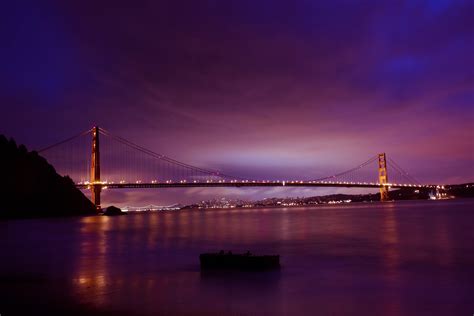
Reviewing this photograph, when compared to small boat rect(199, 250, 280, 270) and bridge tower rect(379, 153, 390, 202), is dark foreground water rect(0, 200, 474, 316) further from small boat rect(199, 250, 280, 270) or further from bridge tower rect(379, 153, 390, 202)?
bridge tower rect(379, 153, 390, 202)

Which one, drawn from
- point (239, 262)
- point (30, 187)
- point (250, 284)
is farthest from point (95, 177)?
point (250, 284)

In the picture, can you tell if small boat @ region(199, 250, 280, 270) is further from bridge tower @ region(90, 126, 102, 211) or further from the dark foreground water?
bridge tower @ region(90, 126, 102, 211)

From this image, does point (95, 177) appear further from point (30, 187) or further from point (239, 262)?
point (239, 262)

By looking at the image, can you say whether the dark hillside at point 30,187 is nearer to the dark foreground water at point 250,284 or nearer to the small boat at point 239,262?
the dark foreground water at point 250,284

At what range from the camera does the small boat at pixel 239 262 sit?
39.2ft

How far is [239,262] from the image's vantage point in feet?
39.7

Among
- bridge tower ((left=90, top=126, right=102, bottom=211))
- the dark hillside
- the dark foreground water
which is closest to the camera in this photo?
the dark foreground water

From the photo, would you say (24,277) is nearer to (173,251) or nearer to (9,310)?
(9,310)

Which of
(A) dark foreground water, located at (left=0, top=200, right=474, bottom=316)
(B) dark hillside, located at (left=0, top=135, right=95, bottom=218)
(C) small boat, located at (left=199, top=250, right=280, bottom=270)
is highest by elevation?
(B) dark hillside, located at (left=0, top=135, right=95, bottom=218)

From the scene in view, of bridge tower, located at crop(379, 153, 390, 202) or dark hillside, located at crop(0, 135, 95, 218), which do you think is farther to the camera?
bridge tower, located at crop(379, 153, 390, 202)

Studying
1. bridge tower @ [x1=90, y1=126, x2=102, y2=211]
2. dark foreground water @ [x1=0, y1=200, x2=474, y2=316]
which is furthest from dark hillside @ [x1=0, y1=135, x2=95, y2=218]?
dark foreground water @ [x1=0, y1=200, x2=474, y2=316]

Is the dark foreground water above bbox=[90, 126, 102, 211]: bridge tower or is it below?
below

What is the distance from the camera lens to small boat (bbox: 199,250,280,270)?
470 inches

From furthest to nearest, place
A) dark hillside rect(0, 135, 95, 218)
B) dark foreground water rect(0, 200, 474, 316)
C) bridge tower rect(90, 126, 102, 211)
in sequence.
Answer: bridge tower rect(90, 126, 102, 211)
dark hillside rect(0, 135, 95, 218)
dark foreground water rect(0, 200, 474, 316)
